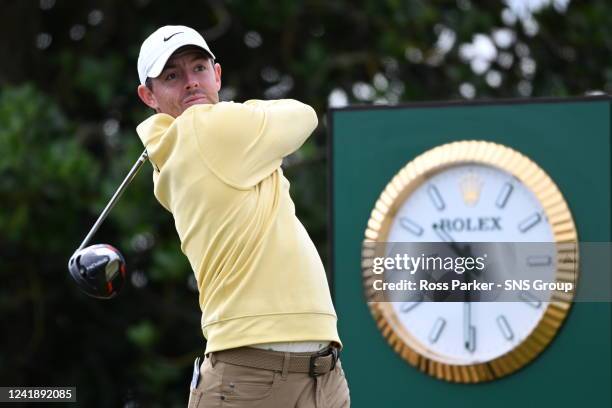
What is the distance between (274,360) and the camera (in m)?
2.51

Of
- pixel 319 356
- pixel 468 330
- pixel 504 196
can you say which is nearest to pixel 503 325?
pixel 468 330

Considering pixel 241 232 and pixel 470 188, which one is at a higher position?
pixel 470 188

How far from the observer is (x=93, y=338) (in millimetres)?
6922

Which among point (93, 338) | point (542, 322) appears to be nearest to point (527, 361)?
point (542, 322)

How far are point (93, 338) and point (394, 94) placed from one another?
1.93m

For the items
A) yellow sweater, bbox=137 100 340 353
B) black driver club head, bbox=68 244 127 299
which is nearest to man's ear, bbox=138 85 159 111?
yellow sweater, bbox=137 100 340 353

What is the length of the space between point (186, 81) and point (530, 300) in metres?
1.33

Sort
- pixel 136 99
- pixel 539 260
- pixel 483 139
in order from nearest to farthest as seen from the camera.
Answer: pixel 539 260, pixel 483 139, pixel 136 99

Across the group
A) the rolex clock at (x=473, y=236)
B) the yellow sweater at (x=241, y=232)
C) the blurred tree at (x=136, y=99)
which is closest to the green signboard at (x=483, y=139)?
the rolex clock at (x=473, y=236)

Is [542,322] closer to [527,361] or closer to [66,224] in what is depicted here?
[527,361]

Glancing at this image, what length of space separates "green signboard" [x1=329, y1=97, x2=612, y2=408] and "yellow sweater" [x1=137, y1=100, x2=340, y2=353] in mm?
1190

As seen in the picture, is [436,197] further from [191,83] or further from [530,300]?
[191,83]

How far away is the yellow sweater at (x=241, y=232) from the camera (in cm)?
251

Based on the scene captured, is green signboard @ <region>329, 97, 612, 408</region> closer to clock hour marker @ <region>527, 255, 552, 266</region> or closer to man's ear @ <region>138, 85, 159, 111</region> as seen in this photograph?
clock hour marker @ <region>527, 255, 552, 266</region>
